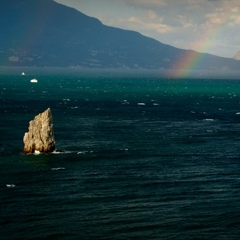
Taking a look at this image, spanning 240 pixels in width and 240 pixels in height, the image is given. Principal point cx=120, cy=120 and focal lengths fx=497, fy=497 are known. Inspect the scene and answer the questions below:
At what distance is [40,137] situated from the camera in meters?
95.4

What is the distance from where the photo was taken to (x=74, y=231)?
54438mm

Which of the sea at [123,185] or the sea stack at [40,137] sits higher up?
the sea stack at [40,137]

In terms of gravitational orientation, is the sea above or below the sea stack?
below

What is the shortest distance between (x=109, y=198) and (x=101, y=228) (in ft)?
36.9

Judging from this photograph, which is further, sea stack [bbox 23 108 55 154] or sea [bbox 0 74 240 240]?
sea stack [bbox 23 108 55 154]

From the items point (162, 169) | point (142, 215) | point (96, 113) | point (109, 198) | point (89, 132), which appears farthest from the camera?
point (96, 113)

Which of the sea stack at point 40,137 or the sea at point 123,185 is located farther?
the sea stack at point 40,137

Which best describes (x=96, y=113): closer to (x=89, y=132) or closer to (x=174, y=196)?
(x=89, y=132)

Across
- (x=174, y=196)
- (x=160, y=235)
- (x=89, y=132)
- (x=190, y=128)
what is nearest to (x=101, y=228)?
(x=160, y=235)

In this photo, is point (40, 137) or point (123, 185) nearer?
point (123, 185)

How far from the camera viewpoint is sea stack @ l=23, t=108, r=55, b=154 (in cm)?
9469

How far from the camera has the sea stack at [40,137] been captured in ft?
311

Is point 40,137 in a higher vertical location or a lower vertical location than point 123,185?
higher

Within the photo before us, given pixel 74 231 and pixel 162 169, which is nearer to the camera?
pixel 74 231
